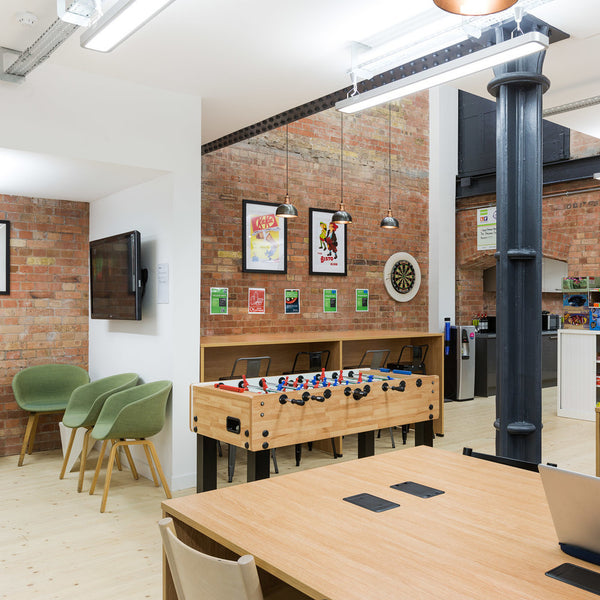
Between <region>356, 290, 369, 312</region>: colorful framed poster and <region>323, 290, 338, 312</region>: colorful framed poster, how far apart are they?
435 millimetres

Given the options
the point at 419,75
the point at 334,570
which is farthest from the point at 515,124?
the point at 334,570

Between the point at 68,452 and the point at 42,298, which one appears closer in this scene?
the point at 68,452

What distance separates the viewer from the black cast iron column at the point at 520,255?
134 inches

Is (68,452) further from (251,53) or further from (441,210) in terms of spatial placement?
(441,210)

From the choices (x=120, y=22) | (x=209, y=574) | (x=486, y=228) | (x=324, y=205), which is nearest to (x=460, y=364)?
(x=486, y=228)

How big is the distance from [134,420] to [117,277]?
143 centimetres

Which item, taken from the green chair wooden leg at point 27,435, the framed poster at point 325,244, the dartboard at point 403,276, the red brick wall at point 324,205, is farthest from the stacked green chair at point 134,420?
the dartboard at point 403,276

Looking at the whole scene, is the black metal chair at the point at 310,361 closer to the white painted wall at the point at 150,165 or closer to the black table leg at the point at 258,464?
the white painted wall at the point at 150,165

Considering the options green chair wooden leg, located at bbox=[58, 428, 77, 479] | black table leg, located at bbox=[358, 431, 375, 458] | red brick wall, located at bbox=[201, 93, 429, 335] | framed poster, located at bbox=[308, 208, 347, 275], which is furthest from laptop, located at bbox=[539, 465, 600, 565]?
framed poster, located at bbox=[308, 208, 347, 275]

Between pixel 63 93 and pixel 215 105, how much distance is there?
128cm

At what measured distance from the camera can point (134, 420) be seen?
443 cm

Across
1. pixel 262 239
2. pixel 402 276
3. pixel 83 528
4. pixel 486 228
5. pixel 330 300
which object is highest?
pixel 486 228

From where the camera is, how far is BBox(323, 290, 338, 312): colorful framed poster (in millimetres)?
8023

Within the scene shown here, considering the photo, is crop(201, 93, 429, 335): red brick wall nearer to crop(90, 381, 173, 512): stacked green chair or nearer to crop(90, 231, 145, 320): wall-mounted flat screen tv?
crop(90, 231, 145, 320): wall-mounted flat screen tv
